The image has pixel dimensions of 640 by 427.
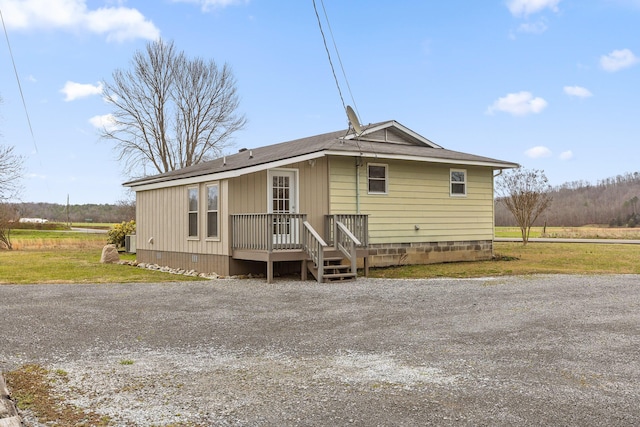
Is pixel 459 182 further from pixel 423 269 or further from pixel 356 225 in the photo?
pixel 356 225

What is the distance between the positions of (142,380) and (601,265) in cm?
1465

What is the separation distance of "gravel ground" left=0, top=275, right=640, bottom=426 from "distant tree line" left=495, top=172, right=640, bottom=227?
58.2 meters

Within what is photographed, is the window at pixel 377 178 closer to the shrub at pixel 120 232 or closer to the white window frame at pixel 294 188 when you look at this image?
the white window frame at pixel 294 188

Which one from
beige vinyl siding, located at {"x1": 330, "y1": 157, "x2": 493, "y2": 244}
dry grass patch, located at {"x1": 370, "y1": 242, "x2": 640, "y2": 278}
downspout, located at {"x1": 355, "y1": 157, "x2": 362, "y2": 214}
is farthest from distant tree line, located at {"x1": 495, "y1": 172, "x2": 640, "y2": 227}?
downspout, located at {"x1": 355, "y1": 157, "x2": 362, "y2": 214}

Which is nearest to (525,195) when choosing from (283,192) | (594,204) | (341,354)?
(283,192)

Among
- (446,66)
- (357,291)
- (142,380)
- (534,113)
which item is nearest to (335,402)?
(142,380)

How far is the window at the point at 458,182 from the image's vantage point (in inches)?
666

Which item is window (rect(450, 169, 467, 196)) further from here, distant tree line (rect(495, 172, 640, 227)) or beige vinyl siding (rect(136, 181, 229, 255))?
distant tree line (rect(495, 172, 640, 227))

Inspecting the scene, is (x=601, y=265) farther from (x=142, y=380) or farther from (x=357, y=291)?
(x=142, y=380)

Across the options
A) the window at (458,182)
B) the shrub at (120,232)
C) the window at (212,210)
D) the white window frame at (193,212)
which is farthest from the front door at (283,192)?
the shrub at (120,232)

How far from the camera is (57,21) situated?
55.8 ft

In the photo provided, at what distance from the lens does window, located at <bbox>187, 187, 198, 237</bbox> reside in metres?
14.8

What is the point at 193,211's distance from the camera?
14.9 meters

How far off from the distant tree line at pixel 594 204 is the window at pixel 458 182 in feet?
162
